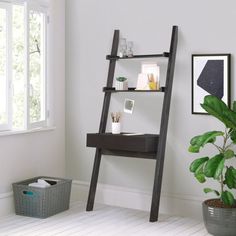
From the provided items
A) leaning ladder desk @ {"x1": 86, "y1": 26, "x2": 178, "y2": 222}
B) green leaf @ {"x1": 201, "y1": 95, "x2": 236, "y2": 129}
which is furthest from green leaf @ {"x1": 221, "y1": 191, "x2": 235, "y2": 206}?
leaning ladder desk @ {"x1": 86, "y1": 26, "x2": 178, "y2": 222}

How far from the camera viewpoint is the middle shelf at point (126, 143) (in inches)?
196

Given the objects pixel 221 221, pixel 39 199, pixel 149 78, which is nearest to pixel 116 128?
pixel 149 78

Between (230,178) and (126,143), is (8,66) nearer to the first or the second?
(126,143)

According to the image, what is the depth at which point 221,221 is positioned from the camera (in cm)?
446

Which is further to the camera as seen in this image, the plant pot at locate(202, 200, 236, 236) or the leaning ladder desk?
the leaning ladder desk

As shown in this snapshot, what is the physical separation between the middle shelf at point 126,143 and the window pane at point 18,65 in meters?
0.74

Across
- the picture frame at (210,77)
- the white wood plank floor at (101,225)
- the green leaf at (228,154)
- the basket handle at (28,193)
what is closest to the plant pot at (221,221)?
Result: the white wood plank floor at (101,225)

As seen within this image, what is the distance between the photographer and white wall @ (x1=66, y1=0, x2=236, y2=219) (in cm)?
504

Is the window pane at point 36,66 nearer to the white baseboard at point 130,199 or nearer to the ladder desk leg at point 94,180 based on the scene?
the ladder desk leg at point 94,180

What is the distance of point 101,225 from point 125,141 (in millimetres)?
818

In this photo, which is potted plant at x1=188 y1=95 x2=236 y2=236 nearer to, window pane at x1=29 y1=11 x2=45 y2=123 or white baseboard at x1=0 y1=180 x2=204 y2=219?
white baseboard at x1=0 y1=180 x2=204 y2=219

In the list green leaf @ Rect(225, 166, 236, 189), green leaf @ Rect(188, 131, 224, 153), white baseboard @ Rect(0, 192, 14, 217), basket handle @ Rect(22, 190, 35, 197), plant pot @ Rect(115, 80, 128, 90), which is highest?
plant pot @ Rect(115, 80, 128, 90)

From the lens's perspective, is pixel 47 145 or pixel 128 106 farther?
pixel 47 145

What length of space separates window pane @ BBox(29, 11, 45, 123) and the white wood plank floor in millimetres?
1087
